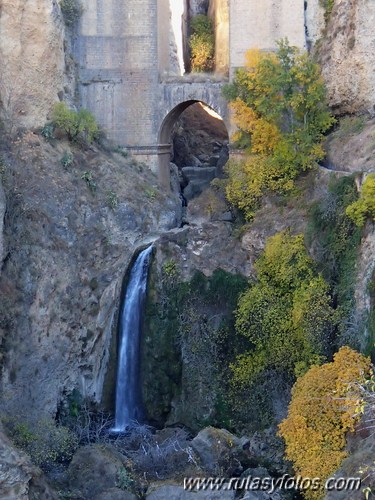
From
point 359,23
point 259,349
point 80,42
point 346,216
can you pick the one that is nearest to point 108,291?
point 259,349

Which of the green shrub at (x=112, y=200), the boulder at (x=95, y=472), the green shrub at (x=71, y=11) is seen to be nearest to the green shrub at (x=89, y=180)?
the green shrub at (x=112, y=200)

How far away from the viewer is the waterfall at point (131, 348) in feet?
65.8

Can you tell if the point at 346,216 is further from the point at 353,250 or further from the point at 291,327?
the point at 291,327

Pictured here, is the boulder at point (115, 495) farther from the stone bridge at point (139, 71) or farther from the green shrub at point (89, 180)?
the stone bridge at point (139, 71)

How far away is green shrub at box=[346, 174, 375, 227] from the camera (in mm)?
17281

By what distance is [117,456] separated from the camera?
1669cm

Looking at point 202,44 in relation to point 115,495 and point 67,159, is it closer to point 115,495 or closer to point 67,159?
point 67,159

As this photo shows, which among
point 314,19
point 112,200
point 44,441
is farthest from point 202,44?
point 44,441

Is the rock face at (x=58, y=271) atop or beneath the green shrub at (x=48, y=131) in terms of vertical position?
beneath

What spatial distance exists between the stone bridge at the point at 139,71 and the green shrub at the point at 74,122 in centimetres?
149

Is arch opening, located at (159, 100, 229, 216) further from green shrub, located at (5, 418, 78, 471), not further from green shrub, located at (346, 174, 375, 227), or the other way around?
green shrub, located at (5, 418, 78, 471)

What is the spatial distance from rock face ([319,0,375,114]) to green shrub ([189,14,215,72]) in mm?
8260

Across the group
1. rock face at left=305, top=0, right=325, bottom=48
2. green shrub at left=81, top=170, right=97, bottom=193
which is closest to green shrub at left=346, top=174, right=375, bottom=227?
green shrub at left=81, top=170, right=97, bottom=193

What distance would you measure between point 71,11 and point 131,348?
507 inches
